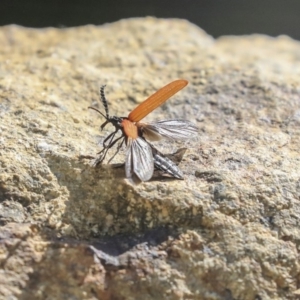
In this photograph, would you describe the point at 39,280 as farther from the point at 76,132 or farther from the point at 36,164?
the point at 76,132

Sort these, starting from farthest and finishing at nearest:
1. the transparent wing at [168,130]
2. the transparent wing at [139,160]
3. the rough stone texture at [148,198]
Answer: the transparent wing at [168,130], the transparent wing at [139,160], the rough stone texture at [148,198]

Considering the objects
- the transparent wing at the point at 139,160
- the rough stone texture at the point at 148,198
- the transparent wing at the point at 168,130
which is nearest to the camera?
the rough stone texture at the point at 148,198

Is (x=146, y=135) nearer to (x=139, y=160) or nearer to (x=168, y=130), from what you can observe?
(x=168, y=130)

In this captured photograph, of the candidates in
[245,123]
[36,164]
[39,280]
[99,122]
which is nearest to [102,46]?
[99,122]

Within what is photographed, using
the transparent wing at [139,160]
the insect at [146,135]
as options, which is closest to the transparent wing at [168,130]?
the insect at [146,135]

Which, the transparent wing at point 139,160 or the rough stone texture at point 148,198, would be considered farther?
the transparent wing at point 139,160

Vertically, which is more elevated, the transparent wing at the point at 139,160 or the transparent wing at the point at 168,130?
the transparent wing at the point at 168,130

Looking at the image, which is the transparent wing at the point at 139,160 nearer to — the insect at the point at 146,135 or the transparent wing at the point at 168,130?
the insect at the point at 146,135

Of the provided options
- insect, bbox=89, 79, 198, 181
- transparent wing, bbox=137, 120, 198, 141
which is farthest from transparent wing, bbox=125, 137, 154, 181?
transparent wing, bbox=137, 120, 198, 141
